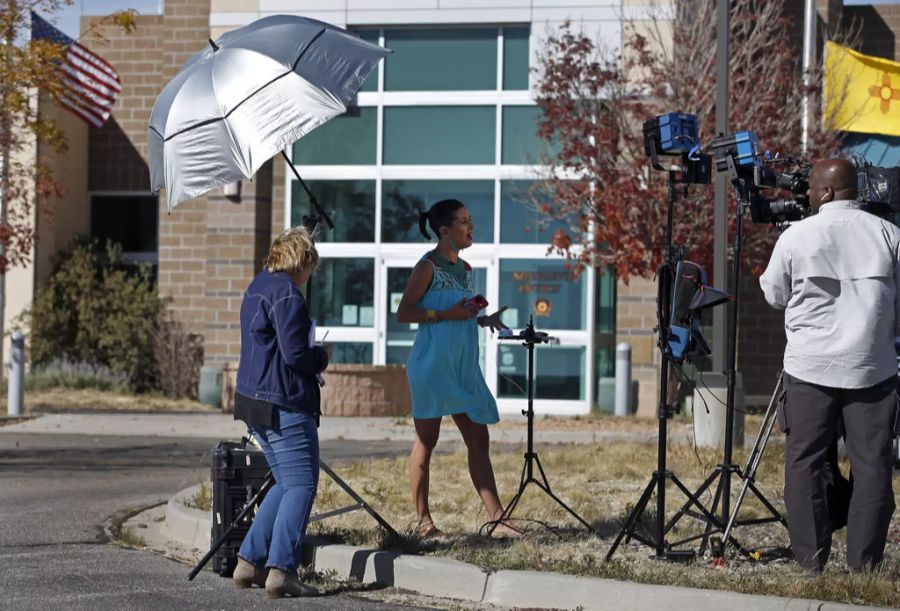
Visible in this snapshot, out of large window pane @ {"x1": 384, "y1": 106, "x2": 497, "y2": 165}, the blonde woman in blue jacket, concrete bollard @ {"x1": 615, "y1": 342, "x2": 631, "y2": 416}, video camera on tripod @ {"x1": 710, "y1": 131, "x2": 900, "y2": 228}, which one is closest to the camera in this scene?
the blonde woman in blue jacket

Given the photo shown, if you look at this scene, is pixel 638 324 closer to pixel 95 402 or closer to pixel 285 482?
pixel 95 402

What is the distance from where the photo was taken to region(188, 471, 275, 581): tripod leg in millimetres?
7751

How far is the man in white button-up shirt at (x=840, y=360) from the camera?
23.7 feet

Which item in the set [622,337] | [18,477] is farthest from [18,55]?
[622,337]

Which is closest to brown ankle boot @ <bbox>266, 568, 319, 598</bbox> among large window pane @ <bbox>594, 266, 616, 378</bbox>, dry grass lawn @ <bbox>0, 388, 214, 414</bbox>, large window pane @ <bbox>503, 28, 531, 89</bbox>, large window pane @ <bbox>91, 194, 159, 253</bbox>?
dry grass lawn @ <bbox>0, 388, 214, 414</bbox>

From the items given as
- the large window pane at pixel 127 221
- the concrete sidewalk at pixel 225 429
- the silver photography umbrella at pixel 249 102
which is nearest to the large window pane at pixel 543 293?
the concrete sidewalk at pixel 225 429

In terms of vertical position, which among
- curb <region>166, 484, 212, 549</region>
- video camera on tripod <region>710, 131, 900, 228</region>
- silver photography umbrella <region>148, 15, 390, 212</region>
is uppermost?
silver photography umbrella <region>148, 15, 390, 212</region>

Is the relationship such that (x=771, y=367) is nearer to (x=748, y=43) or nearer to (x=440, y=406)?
(x=748, y=43)

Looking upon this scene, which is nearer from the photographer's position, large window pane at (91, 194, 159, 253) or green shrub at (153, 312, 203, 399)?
green shrub at (153, 312, 203, 399)

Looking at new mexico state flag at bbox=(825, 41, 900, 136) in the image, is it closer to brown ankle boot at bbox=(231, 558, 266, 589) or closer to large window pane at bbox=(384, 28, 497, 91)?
large window pane at bbox=(384, 28, 497, 91)

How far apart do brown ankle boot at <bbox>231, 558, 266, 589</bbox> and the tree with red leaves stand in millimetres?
12124

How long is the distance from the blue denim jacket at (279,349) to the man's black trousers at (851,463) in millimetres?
2357

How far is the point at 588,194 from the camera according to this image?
19688 mm

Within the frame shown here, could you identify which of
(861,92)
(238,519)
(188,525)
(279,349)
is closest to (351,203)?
(861,92)
